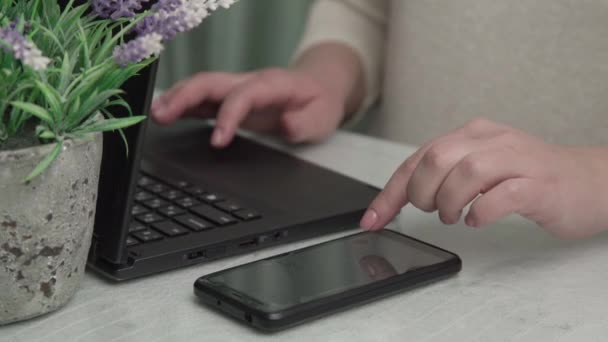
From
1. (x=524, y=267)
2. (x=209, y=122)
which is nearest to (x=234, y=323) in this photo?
(x=524, y=267)

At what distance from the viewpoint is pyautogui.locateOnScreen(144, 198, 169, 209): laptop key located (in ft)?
1.83

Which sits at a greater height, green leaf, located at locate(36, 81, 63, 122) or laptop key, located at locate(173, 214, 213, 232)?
green leaf, located at locate(36, 81, 63, 122)

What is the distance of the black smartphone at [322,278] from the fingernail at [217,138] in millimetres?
246

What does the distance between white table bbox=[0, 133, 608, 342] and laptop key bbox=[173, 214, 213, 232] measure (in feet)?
0.09

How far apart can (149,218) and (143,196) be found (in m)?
0.05

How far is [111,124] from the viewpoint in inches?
15.4

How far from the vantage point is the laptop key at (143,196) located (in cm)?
57

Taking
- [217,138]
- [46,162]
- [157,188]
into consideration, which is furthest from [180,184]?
[46,162]

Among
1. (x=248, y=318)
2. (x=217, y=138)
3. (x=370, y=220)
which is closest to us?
(x=248, y=318)

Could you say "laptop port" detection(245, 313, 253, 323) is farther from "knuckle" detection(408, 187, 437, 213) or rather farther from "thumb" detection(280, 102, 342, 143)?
"thumb" detection(280, 102, 342, 143)

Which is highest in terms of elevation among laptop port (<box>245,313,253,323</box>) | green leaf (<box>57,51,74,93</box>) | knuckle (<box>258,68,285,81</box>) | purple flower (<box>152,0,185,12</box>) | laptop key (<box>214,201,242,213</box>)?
purple flower (<box>152,0,185,12</box>)

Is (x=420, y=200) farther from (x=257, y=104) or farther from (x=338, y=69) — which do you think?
(x=338, y=69)

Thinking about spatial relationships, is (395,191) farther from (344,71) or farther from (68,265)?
(344,71)

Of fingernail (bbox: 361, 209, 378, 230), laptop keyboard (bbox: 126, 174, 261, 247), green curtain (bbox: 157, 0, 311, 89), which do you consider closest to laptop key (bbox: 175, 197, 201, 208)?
laptop keyboard (bbox: 126, 174, 261, 247)
